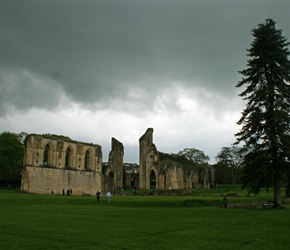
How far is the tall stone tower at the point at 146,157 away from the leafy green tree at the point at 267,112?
3908 cm

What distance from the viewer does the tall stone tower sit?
64375 mm

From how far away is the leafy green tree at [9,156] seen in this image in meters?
59.3

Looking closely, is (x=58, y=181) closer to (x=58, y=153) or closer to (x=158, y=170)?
(x=58, y=153)

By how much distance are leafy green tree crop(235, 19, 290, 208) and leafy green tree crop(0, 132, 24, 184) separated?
1791 inches

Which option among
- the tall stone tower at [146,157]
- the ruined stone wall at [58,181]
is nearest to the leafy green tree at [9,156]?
the ruined stone wall at [58,181]

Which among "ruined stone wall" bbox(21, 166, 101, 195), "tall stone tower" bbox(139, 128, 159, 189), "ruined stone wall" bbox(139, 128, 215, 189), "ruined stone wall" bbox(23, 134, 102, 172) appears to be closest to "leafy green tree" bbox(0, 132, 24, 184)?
"ruined stone wall" bbox(23, 134, 102, 172)

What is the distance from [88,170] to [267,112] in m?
33.7

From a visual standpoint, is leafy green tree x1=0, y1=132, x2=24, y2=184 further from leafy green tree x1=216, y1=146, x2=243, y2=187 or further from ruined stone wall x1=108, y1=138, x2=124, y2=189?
leafy green tree x1=216, y1=146, x2=243, y2=187

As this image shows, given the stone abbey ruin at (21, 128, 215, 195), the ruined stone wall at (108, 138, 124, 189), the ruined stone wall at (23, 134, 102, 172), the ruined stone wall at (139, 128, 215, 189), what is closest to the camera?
the ruined stone wall at (23, 134, 102, 172)

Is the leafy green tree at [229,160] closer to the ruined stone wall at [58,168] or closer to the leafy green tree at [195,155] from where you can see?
the leafy green tree at [195,155]

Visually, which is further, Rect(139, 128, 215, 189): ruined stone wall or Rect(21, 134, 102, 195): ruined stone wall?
Rect(139, 128, 215, 189): ruined stone wall

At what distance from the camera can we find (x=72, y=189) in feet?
162

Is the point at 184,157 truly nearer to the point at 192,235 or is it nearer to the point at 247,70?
the point at 247,70

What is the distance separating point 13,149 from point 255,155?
47741 mm
